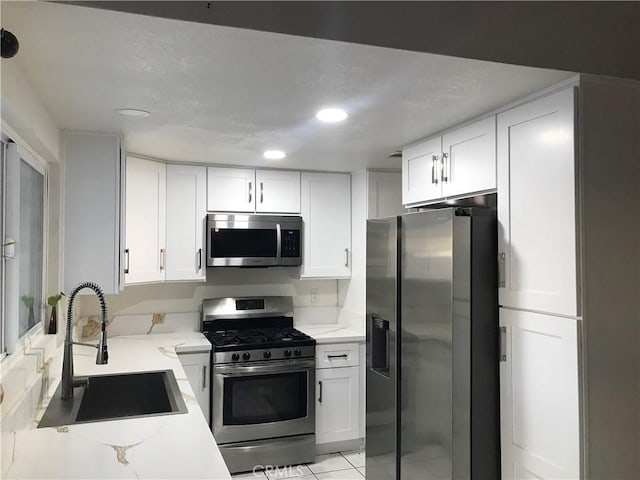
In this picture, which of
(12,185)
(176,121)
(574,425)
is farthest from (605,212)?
(12,185)

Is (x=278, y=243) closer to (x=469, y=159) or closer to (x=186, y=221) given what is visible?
(x=186, y=221)

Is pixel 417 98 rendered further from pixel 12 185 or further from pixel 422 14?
pixel 12 185

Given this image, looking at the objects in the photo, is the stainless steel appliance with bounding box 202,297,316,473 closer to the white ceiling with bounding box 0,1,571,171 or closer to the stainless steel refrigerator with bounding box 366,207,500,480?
the stainless steel refrigerator with bounding box 366,207,500,480

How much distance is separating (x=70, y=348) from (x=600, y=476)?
218 cm

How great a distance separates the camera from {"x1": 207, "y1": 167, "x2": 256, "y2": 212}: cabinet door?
3818mm

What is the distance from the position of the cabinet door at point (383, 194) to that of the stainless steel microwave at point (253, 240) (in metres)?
0.59

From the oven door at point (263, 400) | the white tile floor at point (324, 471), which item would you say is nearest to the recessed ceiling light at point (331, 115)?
the oven door at point (263, 400)

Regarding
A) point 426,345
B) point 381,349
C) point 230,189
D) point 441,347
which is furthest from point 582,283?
point 230,189

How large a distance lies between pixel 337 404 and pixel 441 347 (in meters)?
1.68

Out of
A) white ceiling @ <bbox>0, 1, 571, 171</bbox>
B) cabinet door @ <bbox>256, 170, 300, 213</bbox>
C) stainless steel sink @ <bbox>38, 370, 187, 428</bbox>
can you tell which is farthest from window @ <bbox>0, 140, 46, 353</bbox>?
cabinet door @ <bbox>256, 170, 300, 213</bbox>

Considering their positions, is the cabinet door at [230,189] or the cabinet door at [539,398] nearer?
the cabinet door at [539,398]

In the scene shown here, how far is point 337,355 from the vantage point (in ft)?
12.6

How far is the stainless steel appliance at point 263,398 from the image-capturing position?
3.49m

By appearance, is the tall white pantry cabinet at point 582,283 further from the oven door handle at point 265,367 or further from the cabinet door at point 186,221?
the cabinet door at point 186,221
